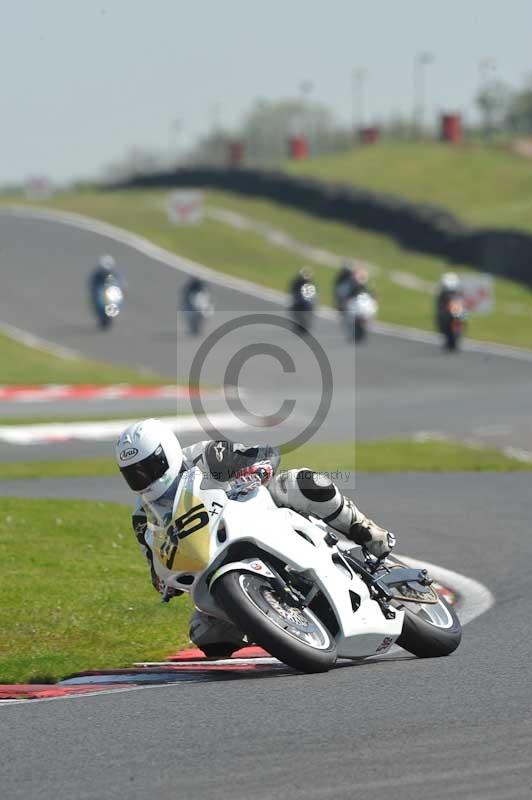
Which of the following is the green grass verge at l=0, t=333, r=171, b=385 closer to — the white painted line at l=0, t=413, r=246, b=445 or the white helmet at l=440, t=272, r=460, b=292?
the white painted line at l=0, t=413, r=246, b=445

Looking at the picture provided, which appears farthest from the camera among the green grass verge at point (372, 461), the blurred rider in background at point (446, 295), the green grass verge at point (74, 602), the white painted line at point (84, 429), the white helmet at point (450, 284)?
the white helmet at point (450, 284)

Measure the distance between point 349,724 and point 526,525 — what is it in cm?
701

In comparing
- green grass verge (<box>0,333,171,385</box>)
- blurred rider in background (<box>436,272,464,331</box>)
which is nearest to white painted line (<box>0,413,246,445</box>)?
green grass verge (<box>0,333,171,385</box>)

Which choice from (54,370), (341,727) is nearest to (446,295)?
(54,370)

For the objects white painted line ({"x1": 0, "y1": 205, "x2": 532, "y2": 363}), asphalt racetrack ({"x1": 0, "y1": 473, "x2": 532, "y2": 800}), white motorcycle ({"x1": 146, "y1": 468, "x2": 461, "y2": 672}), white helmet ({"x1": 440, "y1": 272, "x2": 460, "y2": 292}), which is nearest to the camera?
asphalt racetrack ({"x1": 0, "y1": 473, "x2": 532, "y2": 800})

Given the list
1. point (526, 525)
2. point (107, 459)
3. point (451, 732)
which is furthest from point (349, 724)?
point (107, 459)

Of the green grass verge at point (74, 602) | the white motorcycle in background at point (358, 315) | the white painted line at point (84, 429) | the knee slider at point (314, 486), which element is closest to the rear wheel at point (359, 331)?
the white motorcycle in background at point (358, 315)

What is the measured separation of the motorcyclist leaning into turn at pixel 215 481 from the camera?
6996 millimetres

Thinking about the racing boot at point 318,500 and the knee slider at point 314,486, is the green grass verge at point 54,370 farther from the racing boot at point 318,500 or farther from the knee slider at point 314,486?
the knee slider at point 314,486

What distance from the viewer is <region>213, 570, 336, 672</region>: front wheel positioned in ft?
21.7

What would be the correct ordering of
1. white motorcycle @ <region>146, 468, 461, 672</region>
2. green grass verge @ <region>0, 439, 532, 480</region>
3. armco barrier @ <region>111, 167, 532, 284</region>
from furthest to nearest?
armco barrier @ <region>111, 167, 532, 284</region>, green grass verge @ <region>0, 439, 532, 480</region>, white motorcycle @ <region>146, 468, 461, 672</region>

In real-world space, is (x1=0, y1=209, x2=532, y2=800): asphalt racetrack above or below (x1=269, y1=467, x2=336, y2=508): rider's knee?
below

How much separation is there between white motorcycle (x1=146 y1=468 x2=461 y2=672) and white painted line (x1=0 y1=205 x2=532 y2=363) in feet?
86.4

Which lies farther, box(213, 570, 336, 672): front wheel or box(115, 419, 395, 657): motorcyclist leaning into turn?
box(115, 419, 395, 657): motorcyclist leaning into turn
